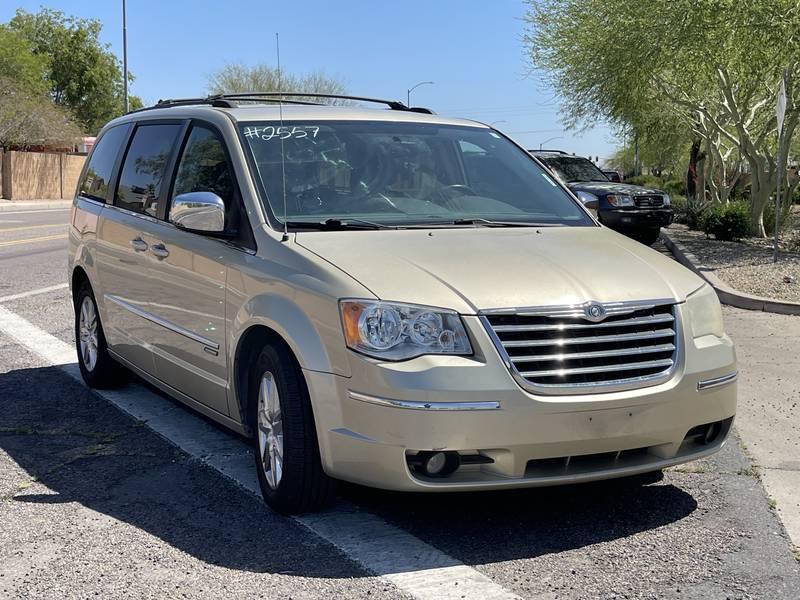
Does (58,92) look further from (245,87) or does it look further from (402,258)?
(402,258)

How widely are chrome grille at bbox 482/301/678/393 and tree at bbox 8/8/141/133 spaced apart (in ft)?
230

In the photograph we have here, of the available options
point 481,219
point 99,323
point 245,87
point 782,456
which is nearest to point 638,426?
point 481,219

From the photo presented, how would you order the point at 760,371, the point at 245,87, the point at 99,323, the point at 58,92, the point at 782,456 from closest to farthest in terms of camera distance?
the point at 782,456, the point at 99,323, the point at 760,371, the point at 245,87, the point at 58,92

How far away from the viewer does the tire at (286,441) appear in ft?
13.8

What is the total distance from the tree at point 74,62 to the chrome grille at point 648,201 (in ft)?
191

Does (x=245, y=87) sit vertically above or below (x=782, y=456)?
above

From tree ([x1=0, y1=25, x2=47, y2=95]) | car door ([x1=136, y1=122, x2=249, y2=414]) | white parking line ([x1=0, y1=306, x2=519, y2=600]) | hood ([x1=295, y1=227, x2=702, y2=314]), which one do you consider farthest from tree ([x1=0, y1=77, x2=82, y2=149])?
hood ([x1=295, y1=227, x2=702, y2=314])

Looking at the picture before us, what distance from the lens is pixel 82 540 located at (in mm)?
4160

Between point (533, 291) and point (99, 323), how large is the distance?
144 inches

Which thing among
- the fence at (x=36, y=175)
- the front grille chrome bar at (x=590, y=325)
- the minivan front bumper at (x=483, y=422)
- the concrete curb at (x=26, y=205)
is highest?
the front grille chrome bar at (x=590, y=325)

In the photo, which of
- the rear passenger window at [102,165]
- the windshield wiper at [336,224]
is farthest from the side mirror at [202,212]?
the rear passenger window at [102,165]

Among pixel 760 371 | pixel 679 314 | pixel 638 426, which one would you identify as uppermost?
pixel 679 314

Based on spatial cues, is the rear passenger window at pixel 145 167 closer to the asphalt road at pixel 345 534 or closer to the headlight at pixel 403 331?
the asphalt road at pixel 345 534

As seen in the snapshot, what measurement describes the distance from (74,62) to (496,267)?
237 feet
